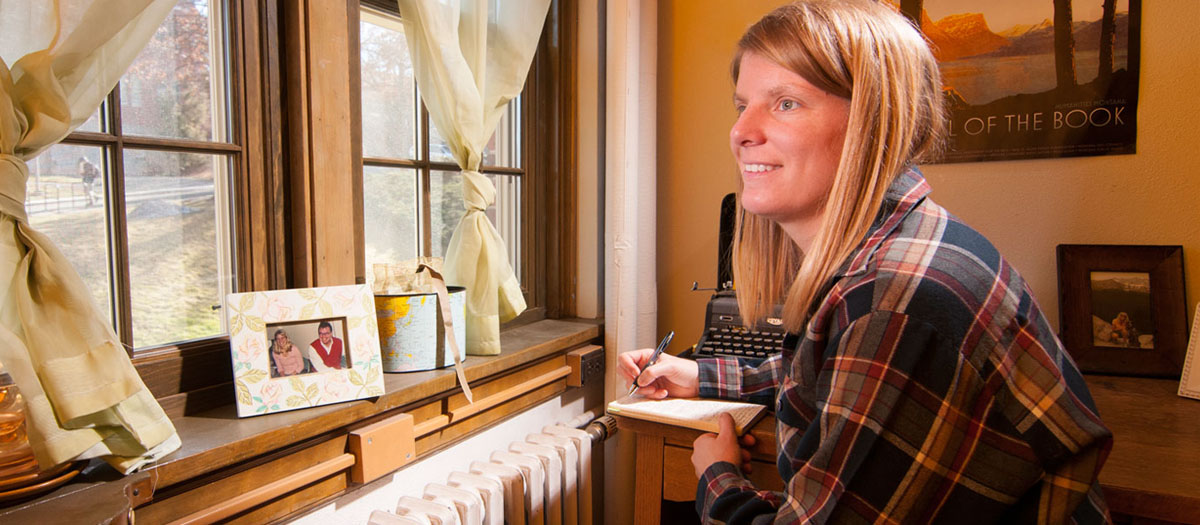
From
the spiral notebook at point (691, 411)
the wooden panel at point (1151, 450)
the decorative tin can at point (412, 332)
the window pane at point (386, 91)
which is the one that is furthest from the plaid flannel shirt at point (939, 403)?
the window pane at point (386, 91)

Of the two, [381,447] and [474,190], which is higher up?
[474,190]

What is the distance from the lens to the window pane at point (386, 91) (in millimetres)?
1612

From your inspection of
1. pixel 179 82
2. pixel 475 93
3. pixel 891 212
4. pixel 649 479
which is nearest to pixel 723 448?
pixel 649 479

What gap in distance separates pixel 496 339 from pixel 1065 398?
3.99ft

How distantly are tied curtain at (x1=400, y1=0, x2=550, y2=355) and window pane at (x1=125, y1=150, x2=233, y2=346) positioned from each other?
49cm

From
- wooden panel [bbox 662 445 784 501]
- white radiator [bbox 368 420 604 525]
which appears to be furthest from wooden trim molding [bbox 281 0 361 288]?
wooden panel [bbox 662 445 784 501]

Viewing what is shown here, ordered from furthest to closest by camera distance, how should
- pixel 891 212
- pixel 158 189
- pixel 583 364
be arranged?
pixel 583 364
pixel 158 189
pixel 891 212

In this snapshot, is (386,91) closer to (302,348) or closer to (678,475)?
(302,348)

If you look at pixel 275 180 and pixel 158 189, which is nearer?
pixel 158 189

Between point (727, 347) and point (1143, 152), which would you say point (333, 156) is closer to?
point (727, 347)

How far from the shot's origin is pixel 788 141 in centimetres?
95

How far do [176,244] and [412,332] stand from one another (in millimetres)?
448

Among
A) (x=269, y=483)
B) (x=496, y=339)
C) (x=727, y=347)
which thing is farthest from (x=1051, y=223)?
(x=269, y=483)

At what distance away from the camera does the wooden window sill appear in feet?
2.96
